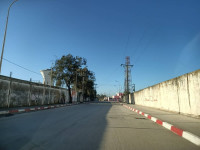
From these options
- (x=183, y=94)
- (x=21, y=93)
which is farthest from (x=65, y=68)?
(x=183, y=94)

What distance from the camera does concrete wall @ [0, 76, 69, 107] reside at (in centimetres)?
1704

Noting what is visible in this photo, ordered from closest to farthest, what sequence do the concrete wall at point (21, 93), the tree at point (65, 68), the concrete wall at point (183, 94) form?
the concrete wall at point (183, 94) → the concrete wall at point (21, 93) → the tree at point (65, 68)

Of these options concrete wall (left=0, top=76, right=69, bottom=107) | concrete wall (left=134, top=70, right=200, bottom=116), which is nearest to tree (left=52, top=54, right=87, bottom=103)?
concrete wall (left=0, top=76, right=69, bottom=107)

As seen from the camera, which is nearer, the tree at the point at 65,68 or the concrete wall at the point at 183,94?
the concrete wall at the point at 183,94

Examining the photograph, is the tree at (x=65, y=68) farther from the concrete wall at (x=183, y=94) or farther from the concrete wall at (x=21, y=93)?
the concrete wall at (x=183, y=94)

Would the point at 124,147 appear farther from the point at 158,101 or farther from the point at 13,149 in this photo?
the point at 158,101

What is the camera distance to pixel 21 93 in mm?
20500

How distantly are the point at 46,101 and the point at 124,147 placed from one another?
92.1 ft

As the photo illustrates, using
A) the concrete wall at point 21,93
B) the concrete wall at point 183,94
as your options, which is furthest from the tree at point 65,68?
the concrete wall at point 183,94

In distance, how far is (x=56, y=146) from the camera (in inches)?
150

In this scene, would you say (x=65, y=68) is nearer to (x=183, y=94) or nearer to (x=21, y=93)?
(x=21, y=93)

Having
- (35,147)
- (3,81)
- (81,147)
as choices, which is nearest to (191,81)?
(81,147)

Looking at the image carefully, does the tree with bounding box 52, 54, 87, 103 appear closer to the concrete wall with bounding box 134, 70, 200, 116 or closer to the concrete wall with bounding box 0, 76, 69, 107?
the concrete wall with bounding box 0, 76, 69, 107

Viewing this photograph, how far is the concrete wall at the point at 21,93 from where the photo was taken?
17.0 meters
